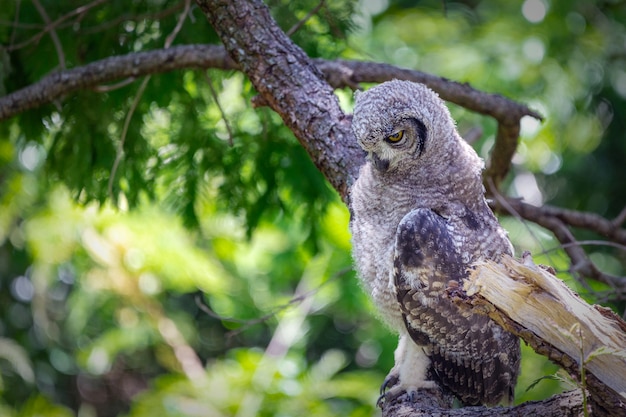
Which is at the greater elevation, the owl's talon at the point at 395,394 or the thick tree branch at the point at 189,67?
the thick tree branch at the point at 189,67

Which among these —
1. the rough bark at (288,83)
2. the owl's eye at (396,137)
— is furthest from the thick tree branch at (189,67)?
the owl's eye at (396,137)

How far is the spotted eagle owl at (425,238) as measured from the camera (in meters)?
2.83

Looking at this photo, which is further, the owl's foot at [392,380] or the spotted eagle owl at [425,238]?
the owl's foot at [392,380]

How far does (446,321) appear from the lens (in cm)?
297

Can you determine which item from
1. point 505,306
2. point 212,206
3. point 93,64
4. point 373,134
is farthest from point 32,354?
point 505,306

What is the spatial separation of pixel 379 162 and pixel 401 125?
0.17 meters

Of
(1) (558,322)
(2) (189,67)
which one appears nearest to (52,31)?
(2) (189,67)

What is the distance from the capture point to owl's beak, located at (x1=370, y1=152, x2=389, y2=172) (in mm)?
2857

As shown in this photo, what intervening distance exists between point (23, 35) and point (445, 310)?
2865 mm

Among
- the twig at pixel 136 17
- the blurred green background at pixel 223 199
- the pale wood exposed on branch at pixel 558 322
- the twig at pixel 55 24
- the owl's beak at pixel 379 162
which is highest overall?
the twig at pixel 55 24

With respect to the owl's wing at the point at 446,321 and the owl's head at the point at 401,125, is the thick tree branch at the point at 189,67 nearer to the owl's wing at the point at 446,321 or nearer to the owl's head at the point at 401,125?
the owl's head at the point at 401,125

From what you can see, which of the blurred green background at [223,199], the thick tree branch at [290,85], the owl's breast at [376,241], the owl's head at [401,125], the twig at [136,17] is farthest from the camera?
the blurred green background at [223,199]

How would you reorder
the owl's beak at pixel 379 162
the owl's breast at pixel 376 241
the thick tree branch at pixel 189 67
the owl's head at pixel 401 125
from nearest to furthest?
1. the owl's head at pixel 401 125
2. the owl's beak at pixel 379 162
3. the owl's breast at pixel 376 241
4. the thick tree branch at pixel 189 67

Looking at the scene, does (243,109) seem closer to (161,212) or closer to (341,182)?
(341,182)
